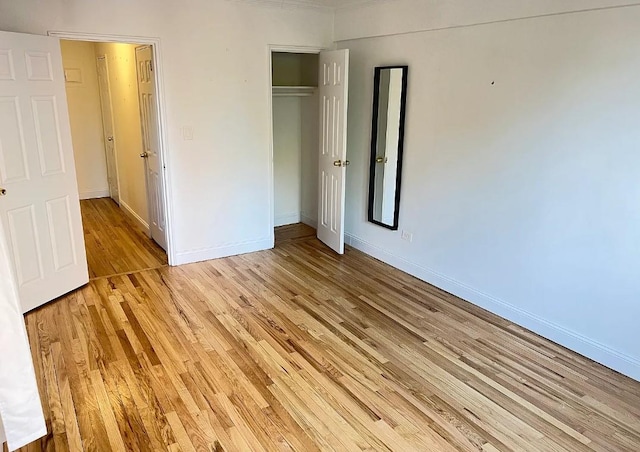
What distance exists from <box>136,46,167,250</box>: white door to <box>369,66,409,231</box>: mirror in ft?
6.87

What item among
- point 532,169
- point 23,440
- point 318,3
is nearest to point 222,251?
point 318,3

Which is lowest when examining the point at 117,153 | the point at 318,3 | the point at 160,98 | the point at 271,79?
the point at 117,153

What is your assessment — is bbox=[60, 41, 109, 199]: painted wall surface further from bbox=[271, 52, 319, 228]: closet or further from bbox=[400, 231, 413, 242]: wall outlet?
bbox=[400, 231, 413, 242]: wall outlet

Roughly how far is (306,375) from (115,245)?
Result: 3.23 metres

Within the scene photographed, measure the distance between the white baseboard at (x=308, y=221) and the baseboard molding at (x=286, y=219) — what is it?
6 centimetres

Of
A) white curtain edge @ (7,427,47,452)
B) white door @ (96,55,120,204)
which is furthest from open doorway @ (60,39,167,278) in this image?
white curtain edge @ (7,427,47,452)

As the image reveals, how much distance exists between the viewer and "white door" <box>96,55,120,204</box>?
250 inches

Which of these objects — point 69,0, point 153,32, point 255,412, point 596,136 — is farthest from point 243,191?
point 596,136

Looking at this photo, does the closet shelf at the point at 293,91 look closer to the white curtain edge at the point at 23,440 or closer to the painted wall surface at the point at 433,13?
the painted wall surface at the point at 433,13

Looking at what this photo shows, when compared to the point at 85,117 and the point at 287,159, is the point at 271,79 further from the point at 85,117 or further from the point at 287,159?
the point at 85,117

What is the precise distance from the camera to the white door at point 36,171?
329 centimetres

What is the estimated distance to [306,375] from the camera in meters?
2.88

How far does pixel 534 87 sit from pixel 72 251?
3.82 m

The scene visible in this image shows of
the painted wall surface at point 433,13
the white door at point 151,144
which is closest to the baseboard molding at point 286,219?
the white door at point 151,144
